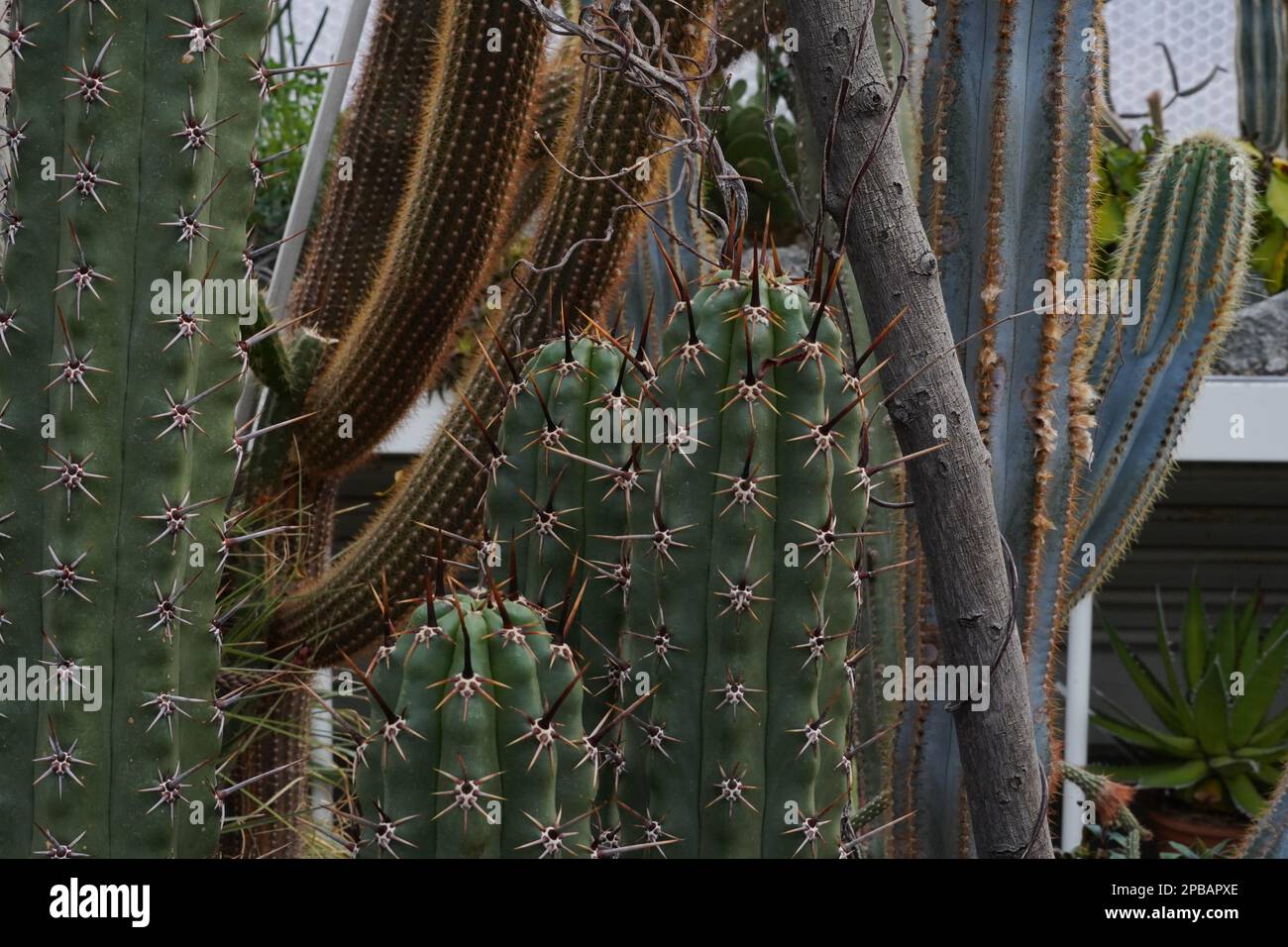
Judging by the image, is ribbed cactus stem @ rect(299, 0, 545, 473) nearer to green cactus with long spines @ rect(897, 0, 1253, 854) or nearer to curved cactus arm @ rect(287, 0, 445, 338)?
curved cactus arm @ rect(287, 0, 445, 338)

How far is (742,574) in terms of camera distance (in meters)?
1.45

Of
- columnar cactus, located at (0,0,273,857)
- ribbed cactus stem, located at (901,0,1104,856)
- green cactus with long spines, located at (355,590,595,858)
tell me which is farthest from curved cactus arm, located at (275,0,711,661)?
green cactus with long spines, located at (355,590,595,858)

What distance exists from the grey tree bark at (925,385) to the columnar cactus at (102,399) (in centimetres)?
85

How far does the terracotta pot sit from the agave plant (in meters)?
0.07

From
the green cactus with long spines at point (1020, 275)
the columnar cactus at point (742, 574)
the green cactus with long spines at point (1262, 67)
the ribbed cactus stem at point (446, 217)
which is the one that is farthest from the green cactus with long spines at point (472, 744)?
the green cactus with long spines at point (1262, 67)

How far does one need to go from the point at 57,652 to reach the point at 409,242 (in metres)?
1.57

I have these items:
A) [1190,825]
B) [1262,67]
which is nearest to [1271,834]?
[1190,825]

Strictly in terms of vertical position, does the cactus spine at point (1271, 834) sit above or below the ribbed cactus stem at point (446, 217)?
below

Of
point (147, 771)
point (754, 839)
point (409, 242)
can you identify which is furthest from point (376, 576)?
point (754, 839)

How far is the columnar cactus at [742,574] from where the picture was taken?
1466mm

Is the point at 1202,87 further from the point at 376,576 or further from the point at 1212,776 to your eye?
the point at 376,576

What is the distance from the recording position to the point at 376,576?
2.87m

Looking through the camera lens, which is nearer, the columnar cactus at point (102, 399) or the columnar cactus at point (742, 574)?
the columnar cactus at point (742, 574)

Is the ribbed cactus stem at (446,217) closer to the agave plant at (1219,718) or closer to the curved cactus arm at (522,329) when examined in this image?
the curved cactus arm at (522,329)
